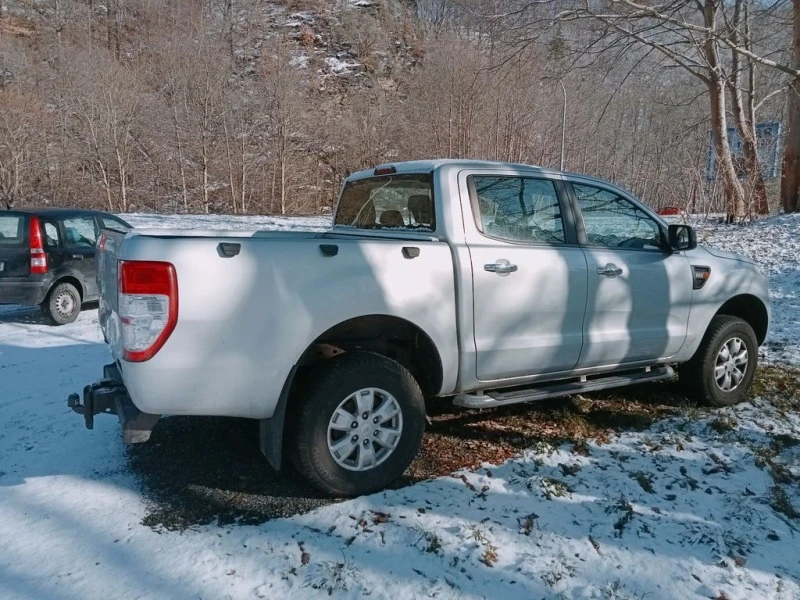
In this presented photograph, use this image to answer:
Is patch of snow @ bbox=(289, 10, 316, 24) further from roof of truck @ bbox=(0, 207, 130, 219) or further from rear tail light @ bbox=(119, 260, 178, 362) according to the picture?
rear tail light @ bbox=(119, 260, 178, 362)

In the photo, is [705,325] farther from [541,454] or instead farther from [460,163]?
[460,163]

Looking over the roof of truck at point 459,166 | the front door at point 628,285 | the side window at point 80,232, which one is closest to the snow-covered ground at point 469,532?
the front door at point 628,285

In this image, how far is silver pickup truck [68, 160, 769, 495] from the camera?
288cm

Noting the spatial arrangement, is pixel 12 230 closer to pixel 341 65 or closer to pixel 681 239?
pixel 681 239

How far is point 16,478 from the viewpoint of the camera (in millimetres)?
3527

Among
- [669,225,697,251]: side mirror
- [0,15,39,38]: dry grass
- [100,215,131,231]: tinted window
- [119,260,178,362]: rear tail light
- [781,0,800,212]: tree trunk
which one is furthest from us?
[0,15,39,38]: dry grass

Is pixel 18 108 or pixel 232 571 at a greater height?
pixel 18 108

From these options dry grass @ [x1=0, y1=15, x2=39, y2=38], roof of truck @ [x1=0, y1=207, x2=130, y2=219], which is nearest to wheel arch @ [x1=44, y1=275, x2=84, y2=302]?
roof of truck @ [x1=0, y1=207, x2=130, y2=219]

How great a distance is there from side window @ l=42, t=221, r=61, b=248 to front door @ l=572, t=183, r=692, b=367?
24.1ft

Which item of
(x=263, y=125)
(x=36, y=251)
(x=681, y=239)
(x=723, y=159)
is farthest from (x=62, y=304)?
(x=263, y=125)

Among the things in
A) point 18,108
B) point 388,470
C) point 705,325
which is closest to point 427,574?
point 388,470

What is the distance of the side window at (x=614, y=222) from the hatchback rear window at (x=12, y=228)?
24.8 feet

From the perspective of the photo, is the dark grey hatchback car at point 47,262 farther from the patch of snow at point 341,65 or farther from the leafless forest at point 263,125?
the patch of snow at point 341,65

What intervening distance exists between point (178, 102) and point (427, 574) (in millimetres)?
42250
